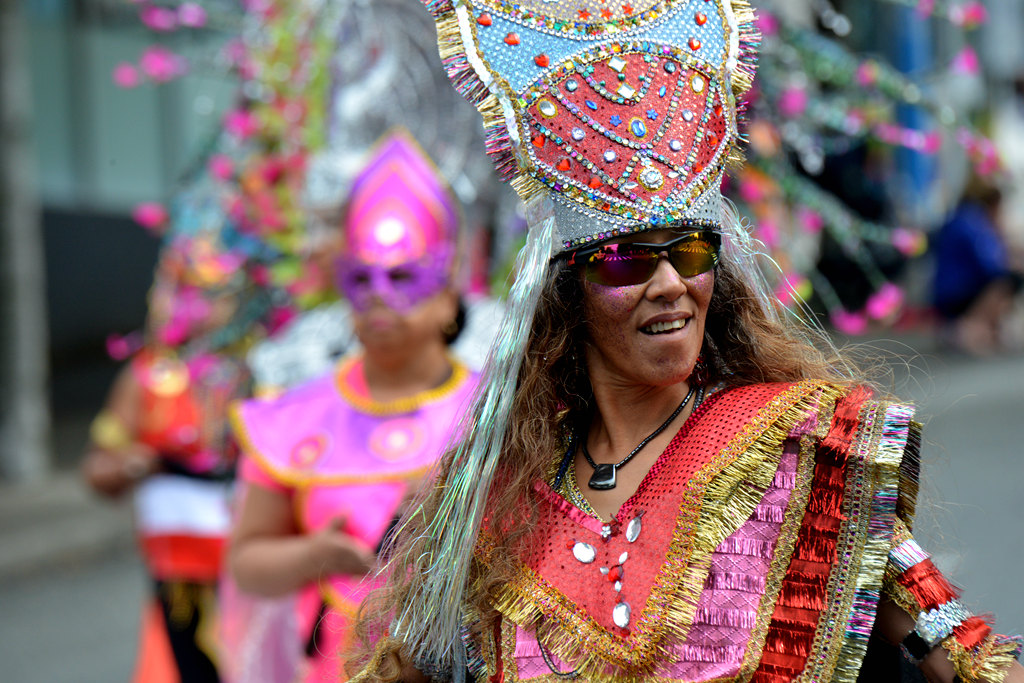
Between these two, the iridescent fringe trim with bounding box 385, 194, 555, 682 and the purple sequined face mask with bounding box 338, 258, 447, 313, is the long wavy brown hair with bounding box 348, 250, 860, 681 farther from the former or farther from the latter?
the purple sequined face mask with bounding box 338, 258, 447, 313

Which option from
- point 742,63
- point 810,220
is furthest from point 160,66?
point 742,63

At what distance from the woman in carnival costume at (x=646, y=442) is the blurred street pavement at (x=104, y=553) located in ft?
8.62

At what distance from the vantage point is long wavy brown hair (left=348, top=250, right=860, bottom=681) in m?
1.89

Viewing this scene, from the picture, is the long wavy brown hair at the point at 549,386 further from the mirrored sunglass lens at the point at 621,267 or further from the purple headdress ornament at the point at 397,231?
the purple headdress ornament at the point at 397,231

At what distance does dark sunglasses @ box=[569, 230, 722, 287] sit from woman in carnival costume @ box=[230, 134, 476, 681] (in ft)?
4.35

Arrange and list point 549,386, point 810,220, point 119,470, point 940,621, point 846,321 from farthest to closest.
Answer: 1. point 119,470
2. point 810,220
3. point 846,321
4. point 549,386
5. point 940,621

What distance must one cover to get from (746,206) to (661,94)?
2118 mm

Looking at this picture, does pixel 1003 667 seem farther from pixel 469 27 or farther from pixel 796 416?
pixel 469 27

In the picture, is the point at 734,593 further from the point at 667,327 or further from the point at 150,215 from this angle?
the point at 150,215

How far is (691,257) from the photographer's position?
1.79 metres

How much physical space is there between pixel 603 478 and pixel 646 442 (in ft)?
0.28

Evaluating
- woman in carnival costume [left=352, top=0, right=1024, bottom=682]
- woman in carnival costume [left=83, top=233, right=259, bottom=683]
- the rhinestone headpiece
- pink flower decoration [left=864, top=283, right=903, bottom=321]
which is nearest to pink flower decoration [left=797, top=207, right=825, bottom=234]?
pink flower decoration [left=864, top=283, right=903, bottom=321]

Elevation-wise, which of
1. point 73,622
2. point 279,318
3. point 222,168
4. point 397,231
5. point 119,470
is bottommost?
point 73,622

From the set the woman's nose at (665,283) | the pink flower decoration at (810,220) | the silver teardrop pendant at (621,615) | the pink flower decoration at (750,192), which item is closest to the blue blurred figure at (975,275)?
the pink flower decoration at (810,220)
